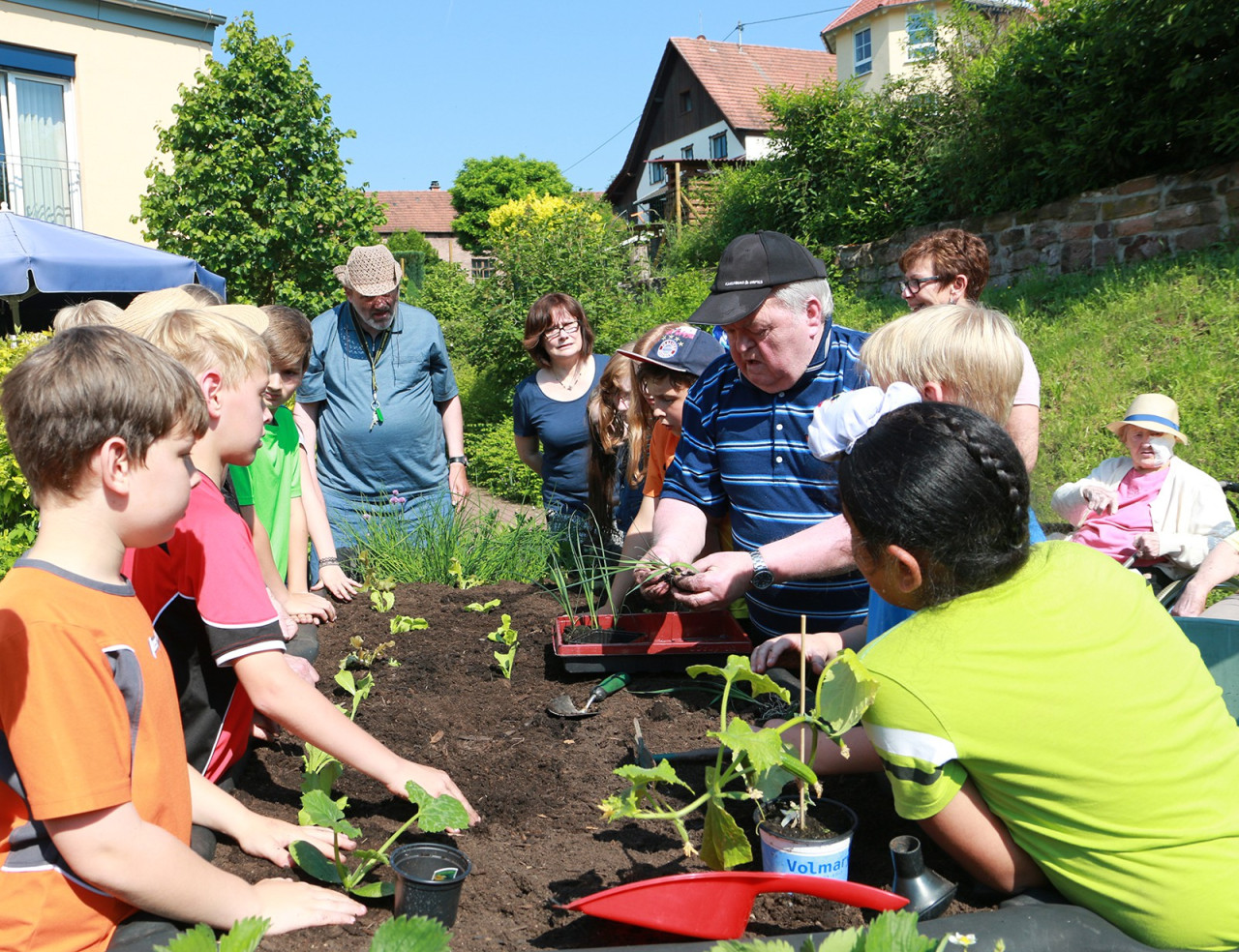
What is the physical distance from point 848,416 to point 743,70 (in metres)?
36.6

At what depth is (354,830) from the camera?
5.79 feet

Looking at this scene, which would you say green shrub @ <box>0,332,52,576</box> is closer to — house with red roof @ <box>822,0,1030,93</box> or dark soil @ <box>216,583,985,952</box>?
dark soil @ <box>216,583,985,952</box>

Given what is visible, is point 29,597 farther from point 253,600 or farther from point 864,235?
point 864,235

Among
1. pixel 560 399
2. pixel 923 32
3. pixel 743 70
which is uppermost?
pixel 743 70

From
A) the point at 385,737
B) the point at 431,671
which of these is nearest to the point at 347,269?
the point at 431,671

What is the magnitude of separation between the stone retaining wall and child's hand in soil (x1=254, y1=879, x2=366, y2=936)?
8.55 meters

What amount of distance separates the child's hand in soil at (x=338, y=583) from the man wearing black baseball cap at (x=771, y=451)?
1685 mm

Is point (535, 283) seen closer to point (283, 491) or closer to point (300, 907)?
point (283, 491)

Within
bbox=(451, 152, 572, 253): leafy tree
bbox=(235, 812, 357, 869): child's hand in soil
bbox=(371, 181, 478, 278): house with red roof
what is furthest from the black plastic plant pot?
bbox=(371, 181, 478, 278): house with red roof

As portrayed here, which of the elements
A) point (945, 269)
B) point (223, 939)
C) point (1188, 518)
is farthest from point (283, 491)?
point (1188, 518)

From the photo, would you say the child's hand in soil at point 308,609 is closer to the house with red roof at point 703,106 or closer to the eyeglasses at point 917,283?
the eyeglasses at point 917,283

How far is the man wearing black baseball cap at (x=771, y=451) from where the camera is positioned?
8.57 ft

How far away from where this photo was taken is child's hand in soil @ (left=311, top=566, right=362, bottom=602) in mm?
4055

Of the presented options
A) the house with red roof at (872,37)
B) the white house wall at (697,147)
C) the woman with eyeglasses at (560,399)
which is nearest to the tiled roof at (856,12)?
the house with red roof at (872,37)
